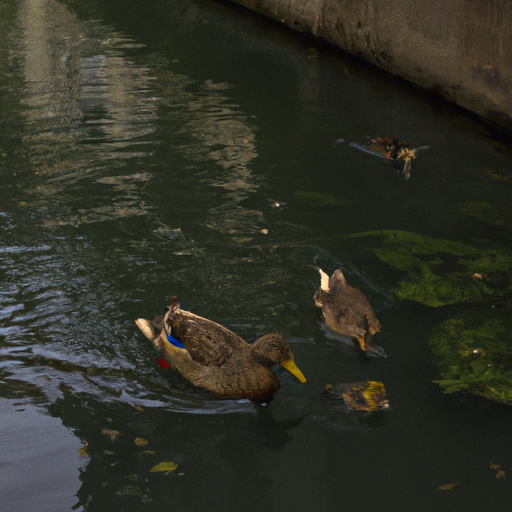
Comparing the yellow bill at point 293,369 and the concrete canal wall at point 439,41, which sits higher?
the concrete canal wall at point 439,41

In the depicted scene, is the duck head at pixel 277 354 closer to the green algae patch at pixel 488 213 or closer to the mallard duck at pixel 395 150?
the green algae patch at pixel 488 213

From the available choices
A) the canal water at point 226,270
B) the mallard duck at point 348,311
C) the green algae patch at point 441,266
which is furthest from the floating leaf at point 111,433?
the green algae patch at point 441,266

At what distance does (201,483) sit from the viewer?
15.4 feet

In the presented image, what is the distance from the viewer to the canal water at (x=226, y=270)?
15.6ft

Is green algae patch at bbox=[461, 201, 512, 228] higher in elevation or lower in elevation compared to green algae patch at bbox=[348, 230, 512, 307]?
higher

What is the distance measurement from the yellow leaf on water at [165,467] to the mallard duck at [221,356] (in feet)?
2.66

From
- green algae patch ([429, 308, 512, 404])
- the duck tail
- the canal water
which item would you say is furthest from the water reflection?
green algae patch ([429, 308, 512, 404])

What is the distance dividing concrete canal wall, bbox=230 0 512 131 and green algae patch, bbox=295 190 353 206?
361 cm

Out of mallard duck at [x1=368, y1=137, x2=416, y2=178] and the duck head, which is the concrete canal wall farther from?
the duck head

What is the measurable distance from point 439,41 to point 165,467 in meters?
9.16

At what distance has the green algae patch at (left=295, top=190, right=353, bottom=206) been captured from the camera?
8.38 m

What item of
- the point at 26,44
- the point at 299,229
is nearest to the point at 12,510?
the point at 299,229

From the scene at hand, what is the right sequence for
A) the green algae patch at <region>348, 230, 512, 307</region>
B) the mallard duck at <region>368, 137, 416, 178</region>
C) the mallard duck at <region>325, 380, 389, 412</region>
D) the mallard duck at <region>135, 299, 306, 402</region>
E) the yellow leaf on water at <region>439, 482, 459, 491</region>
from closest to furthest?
the yellow leaf on water at <region>439, 482, 459, 491</region> → the mallard duck at <region>325, 380, 389, 412</region> → the mallard duck at <region>135, 299, 306, 402</region> → the green algae patch at <region>348, 230, 512, 307</region> → the mallard duck at <region>368, 137, 416, 178</region>

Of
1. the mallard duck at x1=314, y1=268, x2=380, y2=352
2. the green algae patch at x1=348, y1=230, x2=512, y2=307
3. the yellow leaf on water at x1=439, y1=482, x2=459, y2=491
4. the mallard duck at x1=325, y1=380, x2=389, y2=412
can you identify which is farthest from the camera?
the green algae patch at x1=348, y1=230, x2=512, y2=307
